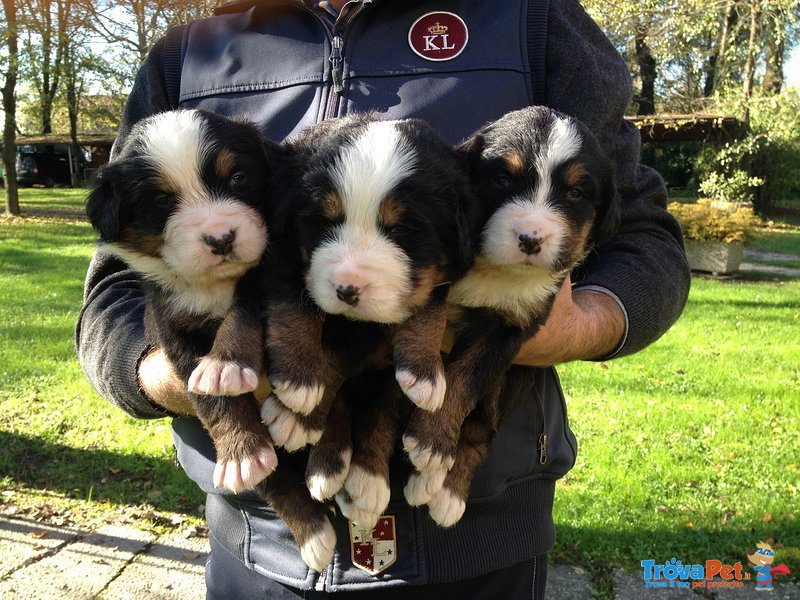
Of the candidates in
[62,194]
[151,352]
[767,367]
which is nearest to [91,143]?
[62,194]

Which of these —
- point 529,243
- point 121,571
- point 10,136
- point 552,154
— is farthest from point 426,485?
point 10,136

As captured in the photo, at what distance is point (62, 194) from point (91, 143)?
4187mm

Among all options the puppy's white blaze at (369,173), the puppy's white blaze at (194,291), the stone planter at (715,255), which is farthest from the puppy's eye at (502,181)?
the stone planter at (715,255)

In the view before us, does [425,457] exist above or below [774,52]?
below

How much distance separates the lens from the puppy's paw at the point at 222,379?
1.65m

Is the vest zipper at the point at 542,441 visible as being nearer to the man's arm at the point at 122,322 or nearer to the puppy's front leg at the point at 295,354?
the puppy's front leg at the point at 295,354

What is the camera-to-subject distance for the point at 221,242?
5.48 feet

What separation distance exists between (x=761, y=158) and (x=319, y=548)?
24743mm

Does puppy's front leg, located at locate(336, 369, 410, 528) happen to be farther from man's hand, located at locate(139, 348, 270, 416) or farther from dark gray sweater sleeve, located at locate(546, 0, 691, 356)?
dark gray sweater sleeve, located at locate(546, 0, 691, 356)

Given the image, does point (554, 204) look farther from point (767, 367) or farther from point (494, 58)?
point (767, 367)

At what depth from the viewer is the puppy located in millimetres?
1665

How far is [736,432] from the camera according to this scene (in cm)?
562

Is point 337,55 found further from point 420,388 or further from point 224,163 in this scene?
point 420,388

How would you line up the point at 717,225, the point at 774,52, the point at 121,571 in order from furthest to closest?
the point at 774,52 < the point at 717,225 < the point at 121,571
